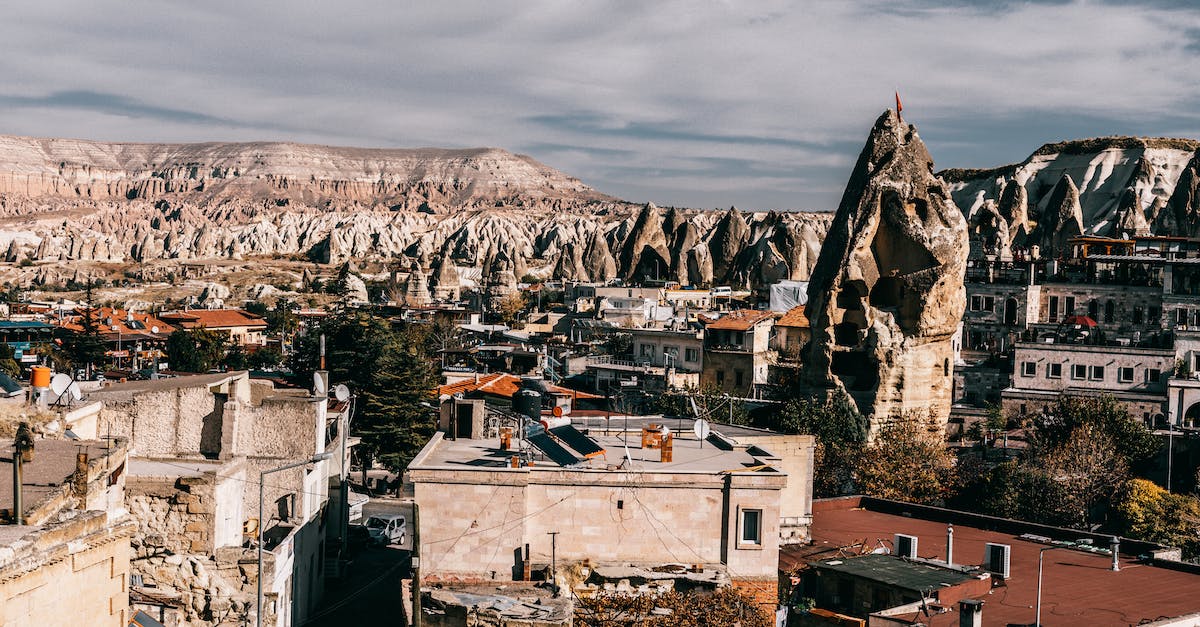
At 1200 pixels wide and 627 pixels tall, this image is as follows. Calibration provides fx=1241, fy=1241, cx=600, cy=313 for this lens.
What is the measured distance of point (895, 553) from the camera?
2622 cm

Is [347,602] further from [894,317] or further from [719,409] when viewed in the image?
[894,317]

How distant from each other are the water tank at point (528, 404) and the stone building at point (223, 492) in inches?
191

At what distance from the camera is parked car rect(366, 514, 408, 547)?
4059 centimetres

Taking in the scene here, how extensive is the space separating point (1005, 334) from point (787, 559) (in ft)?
154

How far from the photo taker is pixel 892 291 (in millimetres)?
59625

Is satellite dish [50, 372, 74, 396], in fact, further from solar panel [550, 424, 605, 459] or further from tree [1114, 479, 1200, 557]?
tree [1114, 479, 1200, 557]

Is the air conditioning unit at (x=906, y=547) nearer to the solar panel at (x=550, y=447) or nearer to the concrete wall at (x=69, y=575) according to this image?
the solar panel at (x=550, y=447)

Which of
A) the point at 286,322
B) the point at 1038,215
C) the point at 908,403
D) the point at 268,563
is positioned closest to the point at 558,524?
the point at 268,563

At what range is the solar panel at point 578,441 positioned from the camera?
2198cm

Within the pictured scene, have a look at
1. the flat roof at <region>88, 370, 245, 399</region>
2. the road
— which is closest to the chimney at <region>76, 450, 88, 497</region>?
the flat roof at <region>88, 370, 245, 399</region>

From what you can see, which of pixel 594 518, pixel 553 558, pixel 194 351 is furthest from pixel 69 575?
pixel 194 351

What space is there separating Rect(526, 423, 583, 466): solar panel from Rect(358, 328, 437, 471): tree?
95.3ft

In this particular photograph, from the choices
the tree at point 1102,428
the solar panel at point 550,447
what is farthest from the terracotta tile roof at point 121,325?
the solar panel at point 550,447

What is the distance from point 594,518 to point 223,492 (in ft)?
22.5
